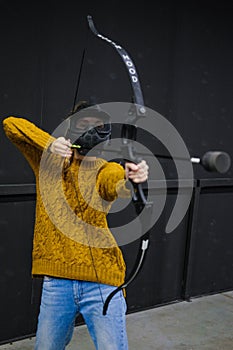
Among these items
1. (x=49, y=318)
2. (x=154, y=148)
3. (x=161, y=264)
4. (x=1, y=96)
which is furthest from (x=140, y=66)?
(x=49, y=318)

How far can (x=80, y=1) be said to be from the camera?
2873 mm

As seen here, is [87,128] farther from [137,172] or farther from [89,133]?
[137,172]

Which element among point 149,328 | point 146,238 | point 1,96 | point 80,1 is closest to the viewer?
point 146,238

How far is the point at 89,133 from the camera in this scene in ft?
5.96

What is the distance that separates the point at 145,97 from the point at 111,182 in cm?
166

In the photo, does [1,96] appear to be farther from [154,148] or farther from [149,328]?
[149,328]

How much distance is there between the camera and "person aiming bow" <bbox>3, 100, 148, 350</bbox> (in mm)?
1790

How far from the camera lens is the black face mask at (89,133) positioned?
71.6 inches

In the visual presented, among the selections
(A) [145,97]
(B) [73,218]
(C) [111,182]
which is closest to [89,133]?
(C) [111,182]

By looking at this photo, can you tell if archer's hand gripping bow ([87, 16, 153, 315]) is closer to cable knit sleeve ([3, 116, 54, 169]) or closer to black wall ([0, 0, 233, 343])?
cable knit sleeve ([3, 116, 54, 169])

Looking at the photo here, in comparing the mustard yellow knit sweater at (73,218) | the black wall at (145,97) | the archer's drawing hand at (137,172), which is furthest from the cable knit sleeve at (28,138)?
the black wall at (145,97)

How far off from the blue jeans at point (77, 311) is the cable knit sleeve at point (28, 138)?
0.46m

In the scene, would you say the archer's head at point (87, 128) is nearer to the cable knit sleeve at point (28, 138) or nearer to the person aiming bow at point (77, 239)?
the person aiming bow at point (77, 239)

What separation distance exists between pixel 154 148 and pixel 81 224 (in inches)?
66.3
